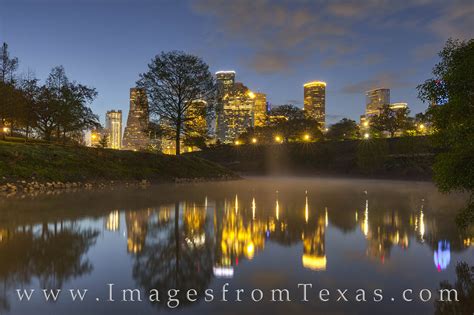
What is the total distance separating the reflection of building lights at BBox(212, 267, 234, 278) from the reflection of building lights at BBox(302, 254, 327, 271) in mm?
1951

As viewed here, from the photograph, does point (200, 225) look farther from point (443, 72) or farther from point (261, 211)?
point (443, 72)

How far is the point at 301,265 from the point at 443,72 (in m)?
7.05

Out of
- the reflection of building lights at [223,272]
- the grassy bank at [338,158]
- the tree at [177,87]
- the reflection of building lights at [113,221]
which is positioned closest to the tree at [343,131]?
the grassy bank at [338,158]

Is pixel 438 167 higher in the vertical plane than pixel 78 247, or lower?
higher

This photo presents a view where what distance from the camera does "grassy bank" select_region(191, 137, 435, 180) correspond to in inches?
2697

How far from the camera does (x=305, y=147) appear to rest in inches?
3883

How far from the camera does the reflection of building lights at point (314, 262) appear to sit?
8988 millimetres

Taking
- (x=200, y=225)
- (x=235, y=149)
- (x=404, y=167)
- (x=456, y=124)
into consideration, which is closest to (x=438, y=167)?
(x=456, y=124)

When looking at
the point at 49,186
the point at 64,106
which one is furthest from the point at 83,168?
the point at 64,106

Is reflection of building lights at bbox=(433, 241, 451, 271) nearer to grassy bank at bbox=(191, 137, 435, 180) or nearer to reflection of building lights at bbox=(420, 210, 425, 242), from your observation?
reflection of building lights at bbox=(420, 210, 425, 242)

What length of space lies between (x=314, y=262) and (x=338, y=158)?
81.7 meters

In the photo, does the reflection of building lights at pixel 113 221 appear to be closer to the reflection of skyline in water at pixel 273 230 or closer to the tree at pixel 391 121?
the reflection of skyline in water at pixel 273 230

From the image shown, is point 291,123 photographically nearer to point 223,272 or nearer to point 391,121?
point 391,121

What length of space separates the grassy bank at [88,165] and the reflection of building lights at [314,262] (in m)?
25.0
